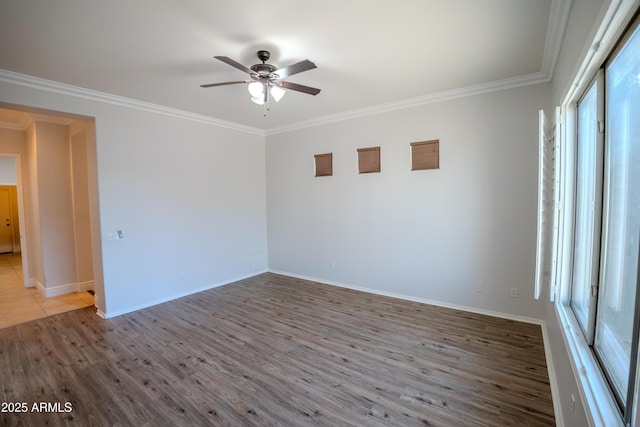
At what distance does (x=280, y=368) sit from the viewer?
8.75 ft

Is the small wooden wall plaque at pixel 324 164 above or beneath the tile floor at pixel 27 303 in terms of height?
above

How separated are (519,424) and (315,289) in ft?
10.6

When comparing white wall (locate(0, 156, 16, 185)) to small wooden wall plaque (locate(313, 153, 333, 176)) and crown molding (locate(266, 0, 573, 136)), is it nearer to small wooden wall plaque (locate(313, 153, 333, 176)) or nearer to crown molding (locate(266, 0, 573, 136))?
crown molding (locate(266, 0, 573, 136))

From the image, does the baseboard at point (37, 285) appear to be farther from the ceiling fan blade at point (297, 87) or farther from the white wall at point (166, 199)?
the ceiling fan blade at point (297, 87)

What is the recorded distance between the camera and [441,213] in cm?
392

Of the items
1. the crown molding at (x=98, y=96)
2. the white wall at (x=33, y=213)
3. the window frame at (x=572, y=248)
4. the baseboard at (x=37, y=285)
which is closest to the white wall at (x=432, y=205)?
the window frame at (x=572, y=248)

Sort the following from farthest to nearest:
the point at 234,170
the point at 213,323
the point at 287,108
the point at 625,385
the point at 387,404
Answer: the point at 234,170, the point at 287,108, the point at 213,323, the point at 387,404, the point at 625,385

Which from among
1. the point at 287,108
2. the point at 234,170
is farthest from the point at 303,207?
the point at 287,108

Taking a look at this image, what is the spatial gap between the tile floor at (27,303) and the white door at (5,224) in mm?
4421

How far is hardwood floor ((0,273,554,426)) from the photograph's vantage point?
2113 mm

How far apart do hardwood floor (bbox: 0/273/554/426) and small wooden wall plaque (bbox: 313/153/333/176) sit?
7.32 ft

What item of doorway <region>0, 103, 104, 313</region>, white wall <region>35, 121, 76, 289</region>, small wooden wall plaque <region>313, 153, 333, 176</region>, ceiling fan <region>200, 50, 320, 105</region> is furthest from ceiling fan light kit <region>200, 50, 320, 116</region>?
white wall <region>35, 121, 76, 289</region>

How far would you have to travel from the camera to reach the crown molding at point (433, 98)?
3274mm

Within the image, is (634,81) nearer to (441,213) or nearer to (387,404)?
(387,404)
